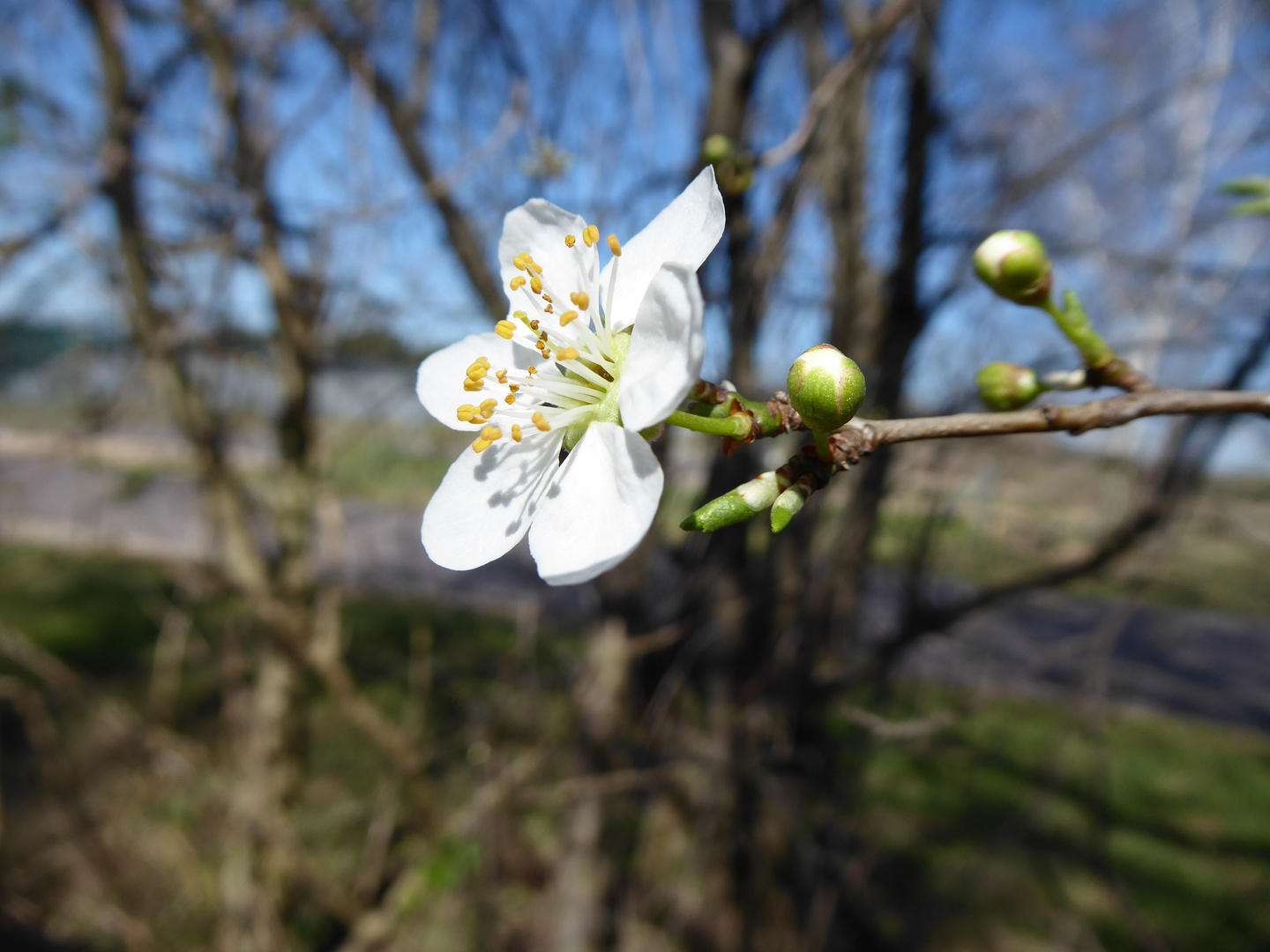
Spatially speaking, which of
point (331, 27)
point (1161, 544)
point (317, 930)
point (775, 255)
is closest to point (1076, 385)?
point (775, 255)

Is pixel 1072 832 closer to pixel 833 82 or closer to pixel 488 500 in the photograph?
pixel 833 82

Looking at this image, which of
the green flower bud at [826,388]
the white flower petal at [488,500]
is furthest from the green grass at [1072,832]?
Result: the green flower bud at [826,388]

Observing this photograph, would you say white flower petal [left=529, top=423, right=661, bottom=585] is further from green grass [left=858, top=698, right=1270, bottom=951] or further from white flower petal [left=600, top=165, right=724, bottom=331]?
green grass [left=858, top=698, right=1270, bottom=951]

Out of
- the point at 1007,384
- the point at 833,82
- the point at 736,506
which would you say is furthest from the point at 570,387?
the point at 833,82

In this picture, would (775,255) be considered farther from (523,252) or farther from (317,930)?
(317,930)

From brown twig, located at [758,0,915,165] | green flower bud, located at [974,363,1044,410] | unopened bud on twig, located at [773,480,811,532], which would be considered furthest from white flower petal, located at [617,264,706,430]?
brown twig, located at [758,0,915,165]

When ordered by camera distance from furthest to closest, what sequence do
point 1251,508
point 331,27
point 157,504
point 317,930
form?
1. point 157,504
2. point 317,930
3. point 1251,508
4. point 331,27
